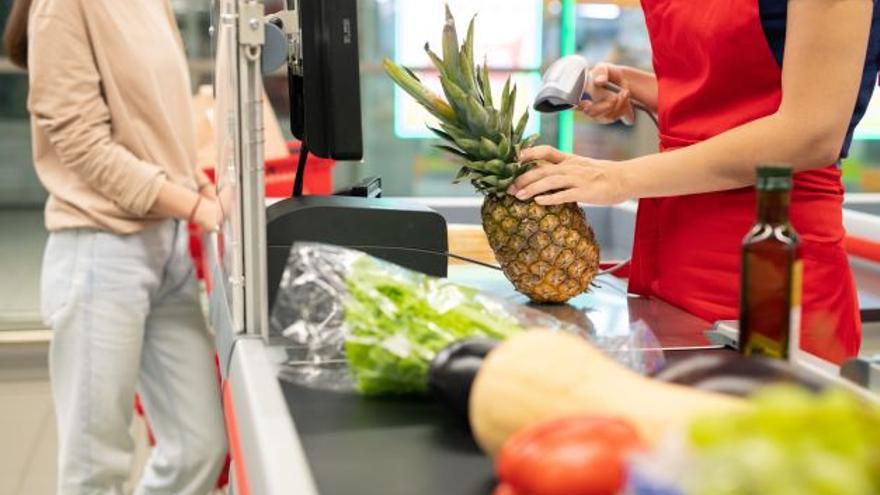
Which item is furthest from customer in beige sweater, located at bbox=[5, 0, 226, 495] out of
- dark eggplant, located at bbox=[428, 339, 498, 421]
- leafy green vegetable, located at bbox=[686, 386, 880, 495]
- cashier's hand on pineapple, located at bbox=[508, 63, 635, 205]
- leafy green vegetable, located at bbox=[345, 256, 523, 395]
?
leafy green vegetable, located at bbox=[686, 386, 880, 495]

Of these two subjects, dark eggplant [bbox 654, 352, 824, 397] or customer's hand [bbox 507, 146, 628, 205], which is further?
customer's hand [bbox 507, 146, 628, 205]

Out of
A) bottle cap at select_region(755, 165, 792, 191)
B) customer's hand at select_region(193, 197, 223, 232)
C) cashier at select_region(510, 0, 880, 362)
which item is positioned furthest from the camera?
customer's hand at select_region(193, 197, 223, 232)

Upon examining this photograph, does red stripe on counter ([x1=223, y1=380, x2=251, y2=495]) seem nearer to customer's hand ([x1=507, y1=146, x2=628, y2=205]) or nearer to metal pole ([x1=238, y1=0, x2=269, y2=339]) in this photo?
metal pole ([x1=238, y1=0, x2=269, y2=339])

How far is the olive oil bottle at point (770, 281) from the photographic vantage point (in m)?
0.85

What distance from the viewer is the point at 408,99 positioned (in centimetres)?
547

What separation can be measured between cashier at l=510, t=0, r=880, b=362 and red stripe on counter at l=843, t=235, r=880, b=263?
3.22ft

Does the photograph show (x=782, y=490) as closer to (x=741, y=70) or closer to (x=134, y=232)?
(x=741, y=70)

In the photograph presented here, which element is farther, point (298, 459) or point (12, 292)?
point (12, 292)

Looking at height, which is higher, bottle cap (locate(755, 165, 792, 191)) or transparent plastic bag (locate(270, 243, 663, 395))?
bottle cap (locate(755, 165, 792, 191))

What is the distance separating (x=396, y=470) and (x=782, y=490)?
440 mm

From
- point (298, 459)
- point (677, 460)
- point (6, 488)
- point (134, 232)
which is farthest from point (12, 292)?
point (677, 460)

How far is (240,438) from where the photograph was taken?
106 cm

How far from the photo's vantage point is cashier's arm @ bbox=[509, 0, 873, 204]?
1258 millimetres

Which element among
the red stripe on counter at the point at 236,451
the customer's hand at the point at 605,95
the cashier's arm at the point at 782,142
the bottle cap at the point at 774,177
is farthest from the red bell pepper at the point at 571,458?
the customer's hand at the point at 605,95
